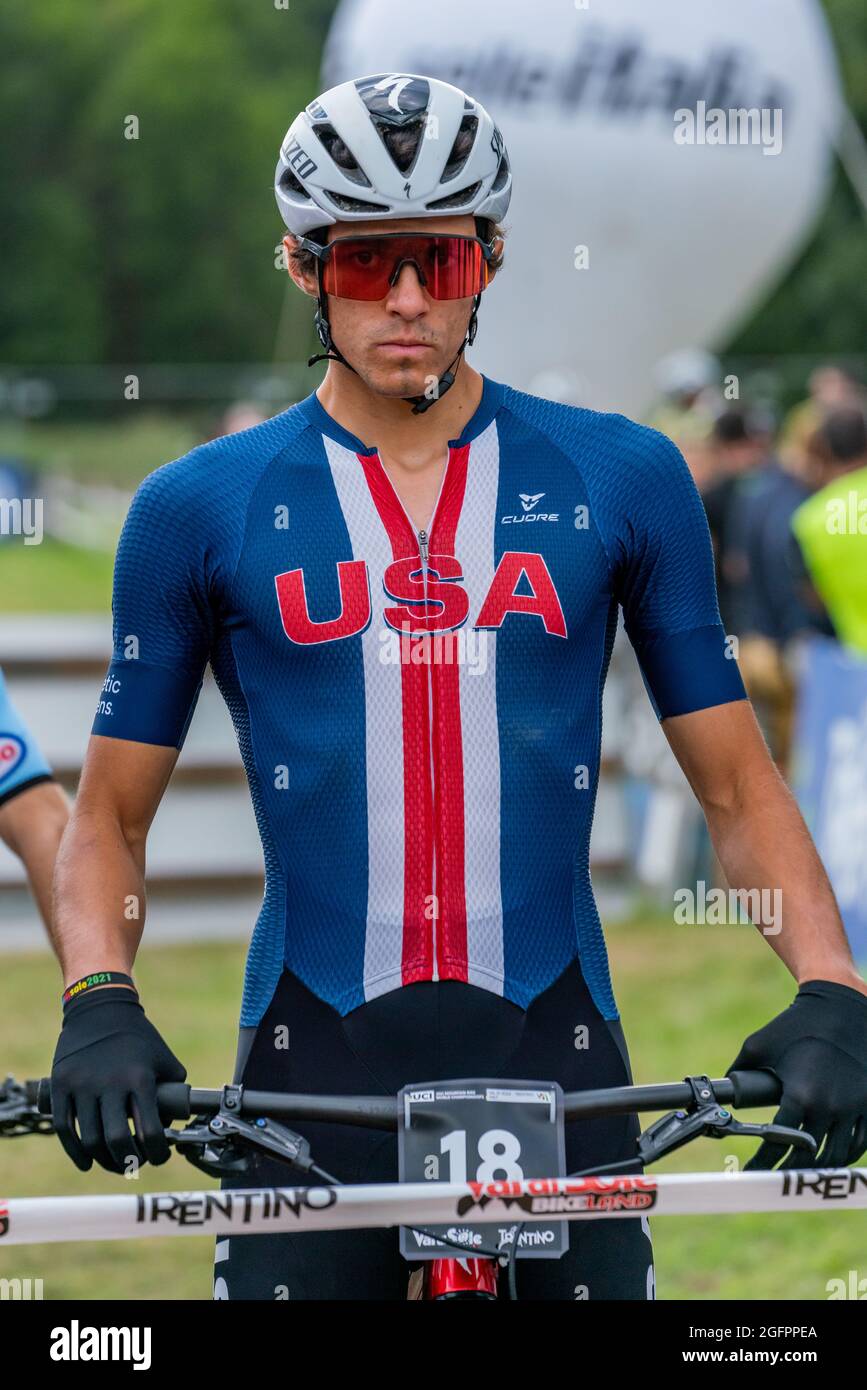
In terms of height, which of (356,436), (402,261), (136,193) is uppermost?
(136,193)

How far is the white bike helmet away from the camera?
2924mm

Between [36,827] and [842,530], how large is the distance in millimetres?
4929

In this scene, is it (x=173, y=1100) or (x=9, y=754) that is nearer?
(x=173, y=1100)

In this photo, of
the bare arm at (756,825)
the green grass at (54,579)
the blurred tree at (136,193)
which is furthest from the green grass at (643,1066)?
the blurred tree at (136,193)

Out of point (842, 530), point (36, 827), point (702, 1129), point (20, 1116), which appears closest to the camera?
point (702, 1129)

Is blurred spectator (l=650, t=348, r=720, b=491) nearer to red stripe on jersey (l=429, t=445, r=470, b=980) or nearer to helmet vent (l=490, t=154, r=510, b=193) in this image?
helmet vent (l=490, t=154, r=510, b=193)

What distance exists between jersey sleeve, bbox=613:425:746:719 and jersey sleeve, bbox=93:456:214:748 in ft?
2.08

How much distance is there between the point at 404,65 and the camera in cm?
1199

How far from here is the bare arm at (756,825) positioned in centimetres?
290

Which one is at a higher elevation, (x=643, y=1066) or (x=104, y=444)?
(x=104, y=444)

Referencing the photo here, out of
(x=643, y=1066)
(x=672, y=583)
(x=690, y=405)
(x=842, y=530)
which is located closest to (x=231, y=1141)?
(x=672, y=583)

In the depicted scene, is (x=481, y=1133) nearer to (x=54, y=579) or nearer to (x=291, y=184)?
(x=291, y=184)

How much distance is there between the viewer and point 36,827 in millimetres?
3973
